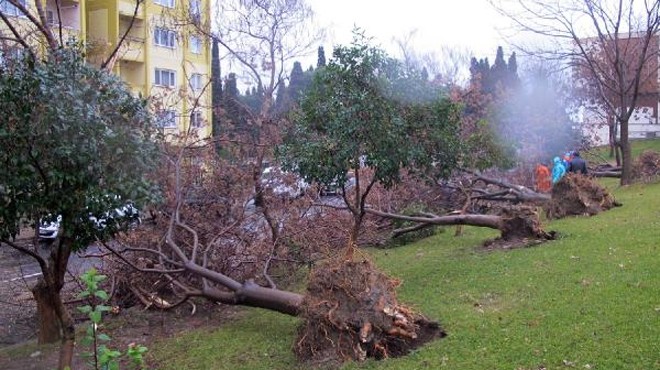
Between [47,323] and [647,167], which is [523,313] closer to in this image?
[47,323]

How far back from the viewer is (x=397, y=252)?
42.1 ft

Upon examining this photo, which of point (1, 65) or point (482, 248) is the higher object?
point (1, 65)

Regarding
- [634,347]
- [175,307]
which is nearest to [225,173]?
[175,307]

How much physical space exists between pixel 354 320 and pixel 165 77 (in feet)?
102

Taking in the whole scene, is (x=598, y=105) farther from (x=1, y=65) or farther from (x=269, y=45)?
(x=1, y=65)

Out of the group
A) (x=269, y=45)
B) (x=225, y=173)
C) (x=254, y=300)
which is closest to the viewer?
(x=254, y=300)

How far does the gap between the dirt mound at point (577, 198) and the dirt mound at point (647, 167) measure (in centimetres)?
723

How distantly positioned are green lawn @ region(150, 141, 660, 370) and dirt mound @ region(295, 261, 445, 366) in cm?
22

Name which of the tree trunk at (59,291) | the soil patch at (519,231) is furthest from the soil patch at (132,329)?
the soil patch at (519,231)

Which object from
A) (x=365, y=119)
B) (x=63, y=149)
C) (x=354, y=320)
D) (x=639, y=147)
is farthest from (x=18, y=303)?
(x=639, y=147)

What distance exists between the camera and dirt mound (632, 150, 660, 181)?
66.6 ft

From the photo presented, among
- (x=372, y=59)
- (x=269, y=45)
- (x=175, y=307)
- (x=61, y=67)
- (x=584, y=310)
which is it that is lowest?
(x=175, y=307)

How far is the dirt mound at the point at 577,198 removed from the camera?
13523 millimetres

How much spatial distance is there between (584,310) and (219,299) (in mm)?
4280
